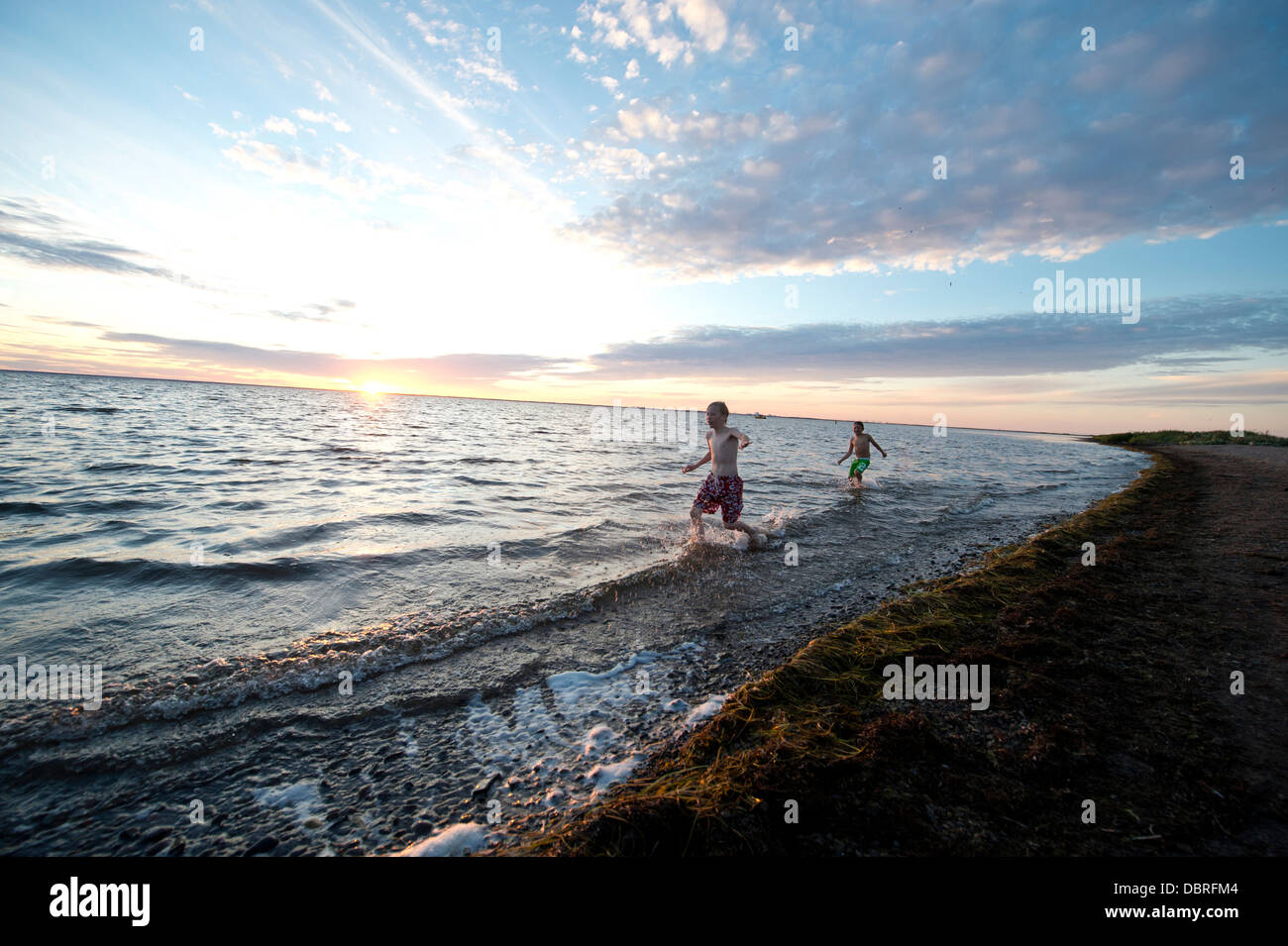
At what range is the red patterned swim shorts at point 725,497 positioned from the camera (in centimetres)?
1143

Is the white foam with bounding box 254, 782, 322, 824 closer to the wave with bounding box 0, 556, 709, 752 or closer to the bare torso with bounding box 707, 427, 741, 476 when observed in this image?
the wave with bounding box 0, 556, 709, 752

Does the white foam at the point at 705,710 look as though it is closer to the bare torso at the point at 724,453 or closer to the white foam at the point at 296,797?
the white foam at the point at 296,797

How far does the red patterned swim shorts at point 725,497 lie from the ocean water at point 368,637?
726 mm

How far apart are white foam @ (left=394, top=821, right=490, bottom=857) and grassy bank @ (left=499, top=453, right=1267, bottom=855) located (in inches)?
10.8

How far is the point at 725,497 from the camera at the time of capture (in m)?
11.4

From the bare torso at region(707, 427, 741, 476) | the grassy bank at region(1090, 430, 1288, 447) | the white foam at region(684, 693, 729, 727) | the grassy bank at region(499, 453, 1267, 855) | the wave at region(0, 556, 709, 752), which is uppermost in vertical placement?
the grassy bank at region(1090, 430, 1288, 447)

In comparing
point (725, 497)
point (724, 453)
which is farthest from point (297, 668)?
point (724, 453)

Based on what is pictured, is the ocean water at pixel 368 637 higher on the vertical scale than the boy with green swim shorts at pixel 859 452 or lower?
lower

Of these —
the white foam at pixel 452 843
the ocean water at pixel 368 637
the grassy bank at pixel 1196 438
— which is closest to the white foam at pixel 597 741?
the ocean water at pixel 368 637

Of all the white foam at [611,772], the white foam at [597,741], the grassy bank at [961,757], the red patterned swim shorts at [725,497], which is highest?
the red patterned swim shorts at [725,497]

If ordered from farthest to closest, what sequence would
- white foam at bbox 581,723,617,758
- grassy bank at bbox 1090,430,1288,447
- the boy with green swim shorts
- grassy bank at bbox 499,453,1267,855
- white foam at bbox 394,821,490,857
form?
grassy bank at bbox 1090,430,1288,447 → the boy with green swim shorts → white foam at bbox 581,723,617,758 → white foam at bbox 394,821,490,857 → grassy bank at bbox 499,453,1267,855

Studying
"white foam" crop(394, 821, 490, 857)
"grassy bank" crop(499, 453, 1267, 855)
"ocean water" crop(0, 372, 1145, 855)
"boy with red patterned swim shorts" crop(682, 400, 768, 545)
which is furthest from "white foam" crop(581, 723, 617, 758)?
"boy with red patterned swim shorts" crop(682, 400, 768, 545)

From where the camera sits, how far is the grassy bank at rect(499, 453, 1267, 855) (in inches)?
114
